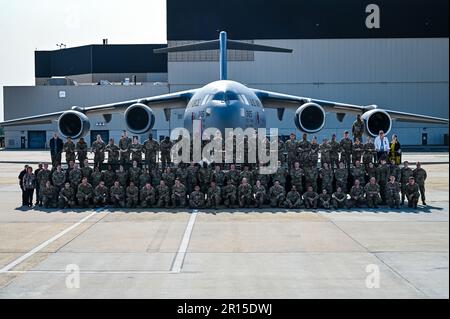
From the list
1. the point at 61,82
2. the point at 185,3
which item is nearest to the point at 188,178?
the point at 185,3

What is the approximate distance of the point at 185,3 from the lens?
51000 mm

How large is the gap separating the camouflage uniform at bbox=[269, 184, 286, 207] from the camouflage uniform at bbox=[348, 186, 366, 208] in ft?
6.23

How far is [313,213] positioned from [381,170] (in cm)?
300

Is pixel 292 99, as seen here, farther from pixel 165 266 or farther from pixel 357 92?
pixel 357 92

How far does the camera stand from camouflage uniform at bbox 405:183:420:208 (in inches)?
655

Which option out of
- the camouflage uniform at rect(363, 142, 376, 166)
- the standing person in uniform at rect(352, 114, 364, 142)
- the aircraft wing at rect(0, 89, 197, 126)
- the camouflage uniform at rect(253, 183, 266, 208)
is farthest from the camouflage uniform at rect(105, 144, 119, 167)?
the standing person in uniform at rect(352, 114, 364, 142)

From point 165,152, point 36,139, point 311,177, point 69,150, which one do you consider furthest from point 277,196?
point 36,139

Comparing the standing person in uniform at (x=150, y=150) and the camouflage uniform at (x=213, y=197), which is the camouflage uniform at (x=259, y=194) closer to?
the camouflage uniform at (x=213, y=197)

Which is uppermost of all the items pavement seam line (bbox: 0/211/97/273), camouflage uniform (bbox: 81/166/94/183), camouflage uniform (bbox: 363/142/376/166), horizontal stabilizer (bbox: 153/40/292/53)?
horizontal stabilizer (bbox: 153/40/292/53)

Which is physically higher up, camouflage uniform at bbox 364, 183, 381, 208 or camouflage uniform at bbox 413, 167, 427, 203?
camouflage uniform at bbox 413, 167, 427, 203

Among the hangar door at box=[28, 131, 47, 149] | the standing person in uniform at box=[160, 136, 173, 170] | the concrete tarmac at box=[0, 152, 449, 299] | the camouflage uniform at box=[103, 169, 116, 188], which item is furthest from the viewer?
the hangar door at box=[28, 131, 47, 149]

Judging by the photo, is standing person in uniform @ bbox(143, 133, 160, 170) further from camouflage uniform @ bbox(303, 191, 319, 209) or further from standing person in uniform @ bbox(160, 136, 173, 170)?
camouflage uniform @ bbox(303, 191, 319, 209)
